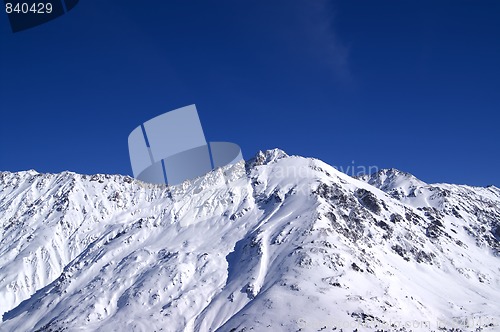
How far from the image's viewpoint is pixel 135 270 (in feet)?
502

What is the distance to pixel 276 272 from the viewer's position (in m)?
131

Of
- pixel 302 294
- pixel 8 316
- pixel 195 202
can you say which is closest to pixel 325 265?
pixel 302 294

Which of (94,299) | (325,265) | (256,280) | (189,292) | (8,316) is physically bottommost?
(8,316)

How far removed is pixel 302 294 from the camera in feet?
379

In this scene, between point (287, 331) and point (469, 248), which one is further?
A: point (469, 248)

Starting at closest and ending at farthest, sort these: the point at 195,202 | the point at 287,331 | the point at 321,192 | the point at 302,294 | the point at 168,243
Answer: the point at 287,331, the point at 302,294, the point at 168,243, the point at 321,192, the point at 195,202

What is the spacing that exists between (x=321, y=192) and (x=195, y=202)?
58.1 metres

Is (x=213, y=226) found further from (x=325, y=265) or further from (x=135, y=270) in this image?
(x=325, y=265)

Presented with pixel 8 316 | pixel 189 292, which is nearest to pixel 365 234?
pixel 189 292

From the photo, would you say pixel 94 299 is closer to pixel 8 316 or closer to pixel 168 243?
pixel 168 243

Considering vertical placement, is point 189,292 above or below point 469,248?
below

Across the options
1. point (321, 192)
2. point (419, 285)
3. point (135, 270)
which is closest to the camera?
point (419, 285)

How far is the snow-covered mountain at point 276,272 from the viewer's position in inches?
4523

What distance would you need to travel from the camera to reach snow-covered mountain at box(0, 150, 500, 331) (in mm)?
114875
